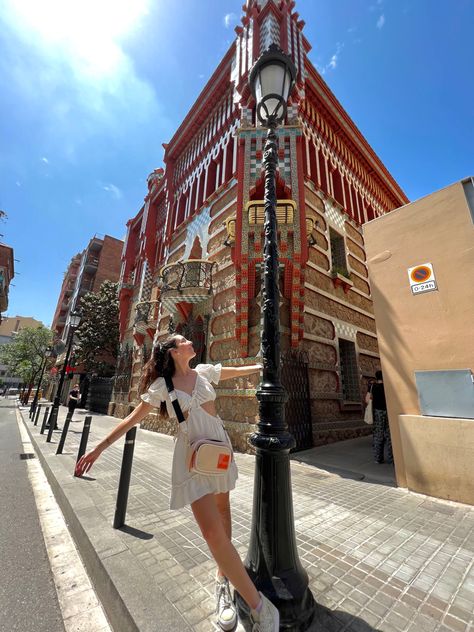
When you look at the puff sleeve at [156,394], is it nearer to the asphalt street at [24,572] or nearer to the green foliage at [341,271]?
the asphalt street at [24,572]

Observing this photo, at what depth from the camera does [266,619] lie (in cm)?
151

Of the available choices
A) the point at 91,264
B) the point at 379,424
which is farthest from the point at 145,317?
the point at 91,264

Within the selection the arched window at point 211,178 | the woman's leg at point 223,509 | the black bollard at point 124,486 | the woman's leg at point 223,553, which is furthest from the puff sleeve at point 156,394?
the arched window at point 211,178

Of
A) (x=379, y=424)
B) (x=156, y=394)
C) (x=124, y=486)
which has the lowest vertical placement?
(x=124, y=486)

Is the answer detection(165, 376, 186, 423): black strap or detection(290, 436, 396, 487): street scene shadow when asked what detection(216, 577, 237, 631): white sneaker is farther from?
detection(290, 436, 396, 487): street scene shadow

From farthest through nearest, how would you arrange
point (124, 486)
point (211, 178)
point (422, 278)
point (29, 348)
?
1. point (29, 348)
2. point (211, 178)
3. point (422, 278)
4. point (124, 486)

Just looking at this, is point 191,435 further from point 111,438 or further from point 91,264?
point 91,264

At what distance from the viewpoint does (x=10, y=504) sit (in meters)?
4.07

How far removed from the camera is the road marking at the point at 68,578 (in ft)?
6.33

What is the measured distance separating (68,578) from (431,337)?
17.9ft

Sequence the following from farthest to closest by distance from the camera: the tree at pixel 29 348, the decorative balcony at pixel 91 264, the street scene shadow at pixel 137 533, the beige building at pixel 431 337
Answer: the tree at pixel 29 348, the decorative balcony at pixel 91 264, the beige building at pixel 431 337, the street scene shadow at pixel 137 533

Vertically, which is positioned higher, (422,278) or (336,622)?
(422,278)

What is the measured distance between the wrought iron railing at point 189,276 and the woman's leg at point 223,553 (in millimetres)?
8446

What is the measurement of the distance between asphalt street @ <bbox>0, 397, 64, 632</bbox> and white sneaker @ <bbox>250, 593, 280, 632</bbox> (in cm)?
141
